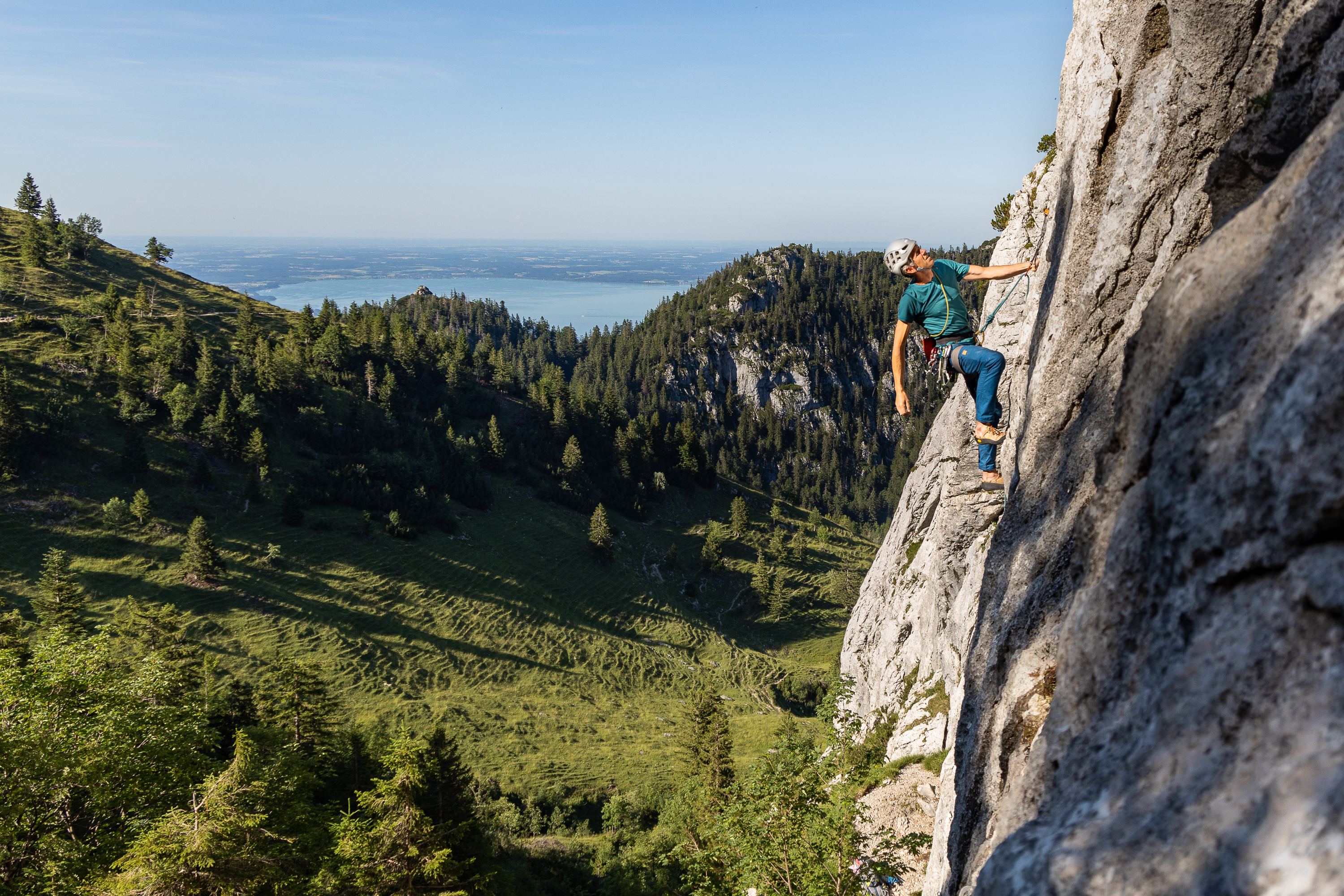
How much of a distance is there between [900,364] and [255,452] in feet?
255

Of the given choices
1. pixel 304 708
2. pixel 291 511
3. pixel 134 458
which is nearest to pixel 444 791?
pixel 304 708

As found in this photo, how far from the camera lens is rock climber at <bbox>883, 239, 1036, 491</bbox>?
855cm

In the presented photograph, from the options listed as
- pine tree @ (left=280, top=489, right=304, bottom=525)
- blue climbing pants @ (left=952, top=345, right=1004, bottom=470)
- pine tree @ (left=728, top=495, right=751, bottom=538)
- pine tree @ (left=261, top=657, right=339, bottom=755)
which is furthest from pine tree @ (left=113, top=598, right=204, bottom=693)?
pine tree @ (left=728, top=495, right=751, bottom=538)

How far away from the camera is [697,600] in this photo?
288ft

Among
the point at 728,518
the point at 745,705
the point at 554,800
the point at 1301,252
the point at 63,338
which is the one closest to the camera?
the point at 1301,252

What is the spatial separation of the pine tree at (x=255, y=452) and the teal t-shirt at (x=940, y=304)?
255 ft

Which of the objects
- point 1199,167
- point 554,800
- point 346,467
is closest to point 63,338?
point 346,467

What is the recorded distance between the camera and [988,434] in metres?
9.20

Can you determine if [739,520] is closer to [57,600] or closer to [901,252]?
[57,600]

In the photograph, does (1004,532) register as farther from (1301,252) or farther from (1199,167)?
(1301,252)

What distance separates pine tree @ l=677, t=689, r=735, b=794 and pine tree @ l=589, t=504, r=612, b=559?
134 feet

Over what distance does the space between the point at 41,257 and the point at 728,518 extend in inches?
4485

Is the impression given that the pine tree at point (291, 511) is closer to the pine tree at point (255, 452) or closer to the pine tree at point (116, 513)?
the pine tree at point (255, 452)

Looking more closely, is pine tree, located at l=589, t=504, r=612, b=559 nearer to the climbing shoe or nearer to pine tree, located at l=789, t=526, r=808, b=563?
pine tree, located at l=789, t=526, r=808, b=563
